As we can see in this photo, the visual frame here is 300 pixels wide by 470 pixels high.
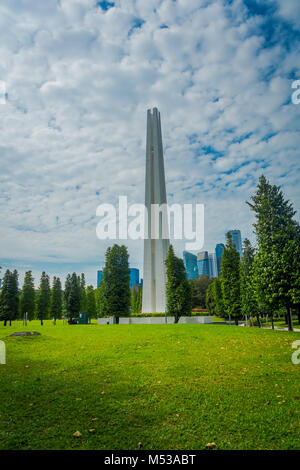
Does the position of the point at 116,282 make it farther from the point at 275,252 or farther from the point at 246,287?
the point at 275,252

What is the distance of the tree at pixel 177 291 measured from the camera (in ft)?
118

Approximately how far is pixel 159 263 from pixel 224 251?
12097 millimetres

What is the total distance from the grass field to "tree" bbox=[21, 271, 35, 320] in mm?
45503

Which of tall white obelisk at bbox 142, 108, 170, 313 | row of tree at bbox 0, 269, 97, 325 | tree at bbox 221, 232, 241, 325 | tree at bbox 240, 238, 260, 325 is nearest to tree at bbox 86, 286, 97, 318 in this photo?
row of tree at bbox 0, 269, 97, 325

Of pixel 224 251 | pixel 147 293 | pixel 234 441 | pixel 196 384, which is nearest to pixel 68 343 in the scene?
pixel 196 384

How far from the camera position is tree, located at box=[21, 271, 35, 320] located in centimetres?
5284

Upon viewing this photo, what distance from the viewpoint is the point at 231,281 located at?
121ft

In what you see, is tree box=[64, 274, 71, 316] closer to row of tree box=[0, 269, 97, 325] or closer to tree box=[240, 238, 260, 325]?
row of tree box=[0, 269, 97, 325]

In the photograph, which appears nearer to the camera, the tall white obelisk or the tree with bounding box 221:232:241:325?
the tree with bounding box 221:232:241:325

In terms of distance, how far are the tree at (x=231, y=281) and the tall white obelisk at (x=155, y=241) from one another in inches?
444

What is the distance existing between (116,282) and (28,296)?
26105 millimetres

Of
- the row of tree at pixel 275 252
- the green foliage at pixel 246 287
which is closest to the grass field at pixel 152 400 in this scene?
the row of tree at pixel 275 252

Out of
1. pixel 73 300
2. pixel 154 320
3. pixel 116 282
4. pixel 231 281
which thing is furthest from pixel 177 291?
pixel 73 300

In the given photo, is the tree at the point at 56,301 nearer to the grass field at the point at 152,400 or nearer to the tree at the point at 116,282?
the tree at the point at 116,282
